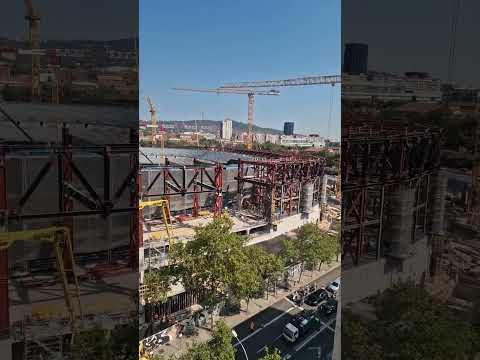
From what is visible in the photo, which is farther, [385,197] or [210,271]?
[210,271]

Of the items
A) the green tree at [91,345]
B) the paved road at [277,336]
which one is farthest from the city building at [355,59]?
the paved road at [277,336]

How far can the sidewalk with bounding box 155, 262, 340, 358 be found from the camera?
12.3 feet

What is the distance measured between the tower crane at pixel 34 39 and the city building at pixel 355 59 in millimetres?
1773

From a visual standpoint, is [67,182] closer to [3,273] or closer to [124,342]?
[3,273]

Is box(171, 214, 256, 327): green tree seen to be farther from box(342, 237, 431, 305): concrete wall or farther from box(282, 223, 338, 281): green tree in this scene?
box(282, 223, 338, 281): green tree

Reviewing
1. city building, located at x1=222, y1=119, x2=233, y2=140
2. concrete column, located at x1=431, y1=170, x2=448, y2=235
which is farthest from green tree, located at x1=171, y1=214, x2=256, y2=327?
city building, located at x1=222, y1=119, x2=233, y2=140

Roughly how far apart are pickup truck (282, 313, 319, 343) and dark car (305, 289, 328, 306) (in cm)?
48

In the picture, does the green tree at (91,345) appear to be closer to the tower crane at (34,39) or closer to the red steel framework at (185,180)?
the tower crane at (34,39)

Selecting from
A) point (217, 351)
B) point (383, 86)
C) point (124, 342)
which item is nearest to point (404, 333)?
point (217, 351)

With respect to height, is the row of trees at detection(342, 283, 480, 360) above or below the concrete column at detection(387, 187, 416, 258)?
below

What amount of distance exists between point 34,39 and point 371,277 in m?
2.49

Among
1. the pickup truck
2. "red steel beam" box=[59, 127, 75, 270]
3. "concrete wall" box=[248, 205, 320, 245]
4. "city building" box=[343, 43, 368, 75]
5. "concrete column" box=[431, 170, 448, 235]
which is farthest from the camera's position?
"concrete wall" box=[248, 205, 320, 245]

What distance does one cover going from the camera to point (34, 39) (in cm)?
167

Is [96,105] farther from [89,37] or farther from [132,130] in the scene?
[89,37]
